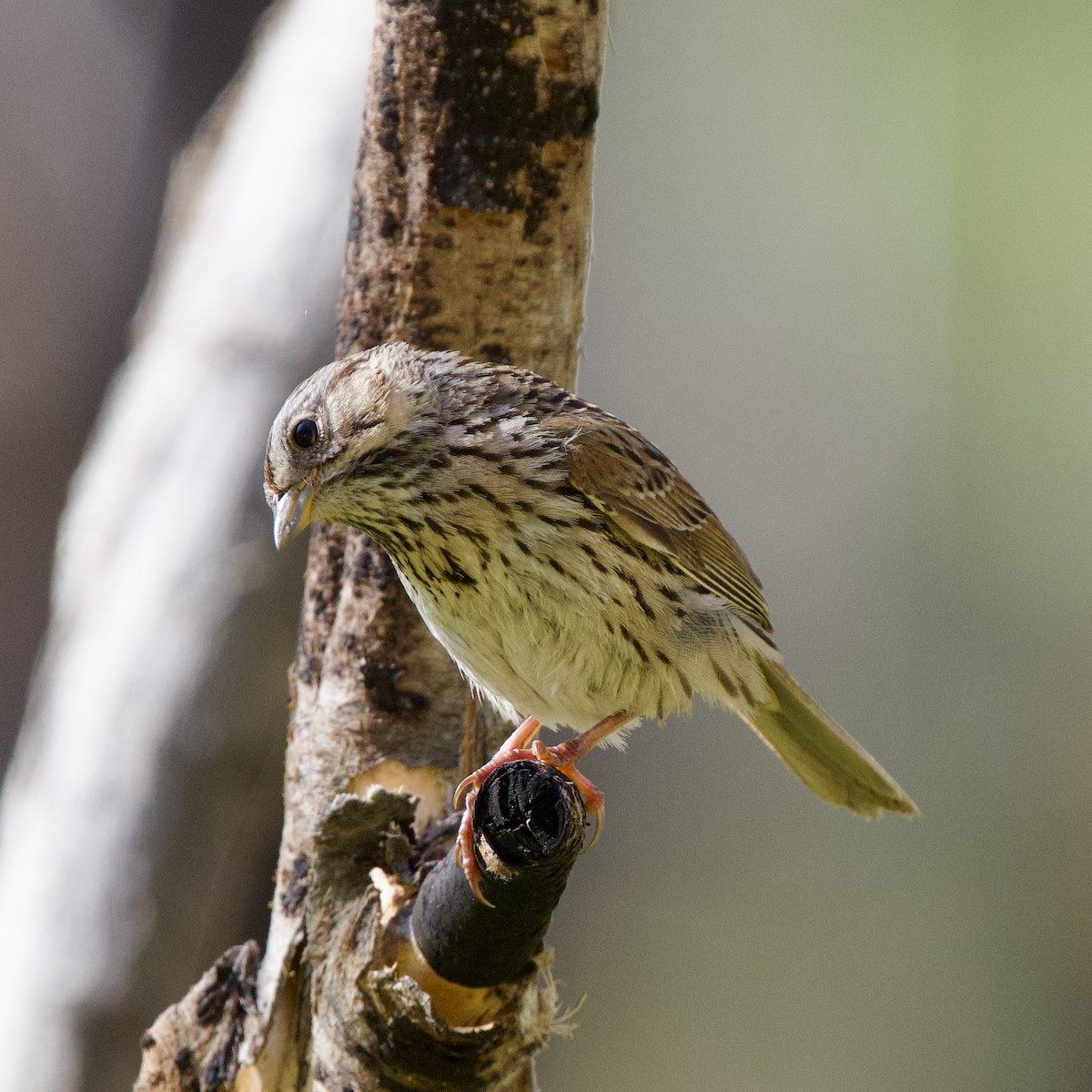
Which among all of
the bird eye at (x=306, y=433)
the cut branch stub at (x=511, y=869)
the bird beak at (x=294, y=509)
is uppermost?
the bird eye at (x=306, y=433)

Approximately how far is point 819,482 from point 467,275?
2.31 meters

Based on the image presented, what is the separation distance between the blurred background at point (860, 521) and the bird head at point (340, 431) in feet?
6.62

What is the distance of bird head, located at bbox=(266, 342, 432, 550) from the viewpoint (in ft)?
6.61

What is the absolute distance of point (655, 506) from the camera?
2.16 meters

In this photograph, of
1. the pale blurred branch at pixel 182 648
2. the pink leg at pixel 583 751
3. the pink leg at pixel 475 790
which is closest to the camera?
the pink leg at pixel 475 790

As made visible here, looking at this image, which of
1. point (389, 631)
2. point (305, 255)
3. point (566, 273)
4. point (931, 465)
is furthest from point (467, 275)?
point (931, 465)

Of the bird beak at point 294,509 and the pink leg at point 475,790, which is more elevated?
the bird beak at point 294,509

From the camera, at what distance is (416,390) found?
2.12 metres

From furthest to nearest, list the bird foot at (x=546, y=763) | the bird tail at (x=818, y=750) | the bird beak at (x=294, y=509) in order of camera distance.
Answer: the bird tail at (x=818, y=750) → the bird beak at (x=294, y=509) → the bird foot at (x=546, y=763)

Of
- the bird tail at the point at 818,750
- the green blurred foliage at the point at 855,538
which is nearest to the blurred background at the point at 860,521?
the green blurred foliage at the point at 855,538

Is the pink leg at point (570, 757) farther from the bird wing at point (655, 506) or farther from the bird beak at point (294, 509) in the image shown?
the bird beak at point (294, 509)

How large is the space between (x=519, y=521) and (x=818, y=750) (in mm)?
870

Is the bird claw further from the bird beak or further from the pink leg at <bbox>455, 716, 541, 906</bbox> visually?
the bird beak

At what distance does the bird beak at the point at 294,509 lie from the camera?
1.95 metres
